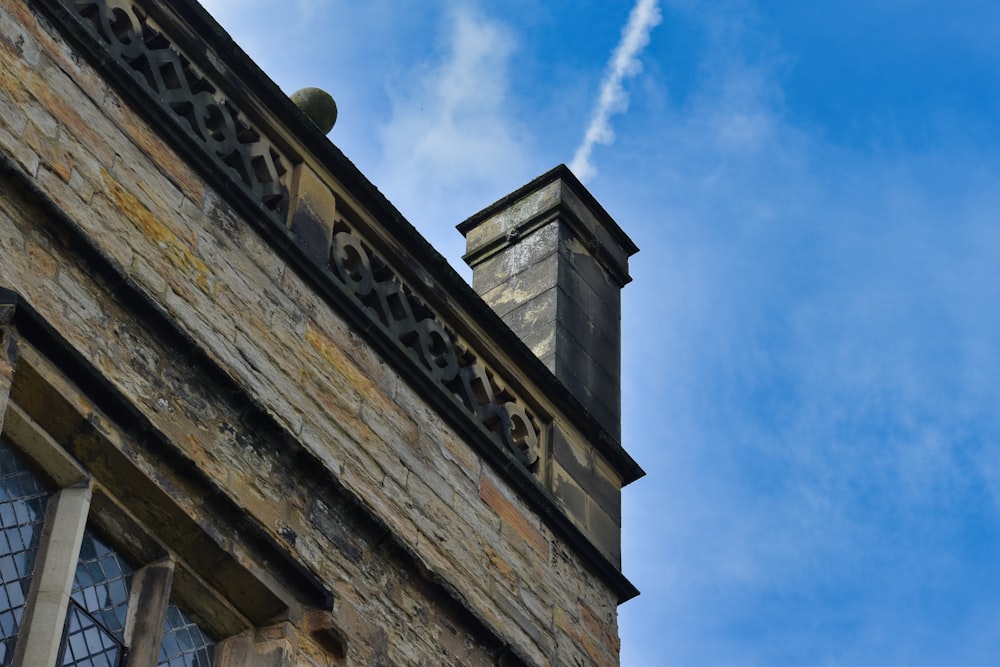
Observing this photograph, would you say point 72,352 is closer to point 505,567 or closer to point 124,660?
point 124,660

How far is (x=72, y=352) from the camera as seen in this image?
611 cm

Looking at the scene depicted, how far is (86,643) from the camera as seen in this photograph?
5.96 meters

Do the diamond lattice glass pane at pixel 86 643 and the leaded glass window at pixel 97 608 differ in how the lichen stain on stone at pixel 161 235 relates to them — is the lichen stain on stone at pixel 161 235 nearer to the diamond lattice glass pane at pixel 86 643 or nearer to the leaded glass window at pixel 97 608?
the leaded glass window at pixel 97 608

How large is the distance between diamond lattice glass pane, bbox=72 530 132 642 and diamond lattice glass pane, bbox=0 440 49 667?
192 mm

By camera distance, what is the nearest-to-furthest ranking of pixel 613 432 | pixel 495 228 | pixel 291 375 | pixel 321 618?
1. pixel 321 618
2. pixel 291 375
3. pixel 613 432
4. pixel 495 228

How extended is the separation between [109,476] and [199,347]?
579 millimetres

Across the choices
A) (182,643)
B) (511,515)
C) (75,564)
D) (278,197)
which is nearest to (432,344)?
(511,515)

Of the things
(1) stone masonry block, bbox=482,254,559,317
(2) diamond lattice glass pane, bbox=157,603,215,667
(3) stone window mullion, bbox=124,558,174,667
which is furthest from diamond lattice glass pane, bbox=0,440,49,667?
(1) stone masonry block, bbox=482,254,559,317

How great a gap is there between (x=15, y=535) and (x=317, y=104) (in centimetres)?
349

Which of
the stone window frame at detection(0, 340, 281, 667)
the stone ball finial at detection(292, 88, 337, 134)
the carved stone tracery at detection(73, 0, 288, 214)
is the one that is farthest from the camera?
the stone ball finial at detection(292, 88, 337, 134)

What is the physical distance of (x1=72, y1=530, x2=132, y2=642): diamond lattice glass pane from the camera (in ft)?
20.0

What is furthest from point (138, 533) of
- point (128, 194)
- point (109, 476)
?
point (128, 194)

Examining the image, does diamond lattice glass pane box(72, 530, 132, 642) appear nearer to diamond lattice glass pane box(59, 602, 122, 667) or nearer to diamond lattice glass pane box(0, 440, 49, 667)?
diamond lattice glass pane box(59, 602, 122, 667)

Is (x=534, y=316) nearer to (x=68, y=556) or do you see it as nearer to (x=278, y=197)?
(x=278, y=197)
